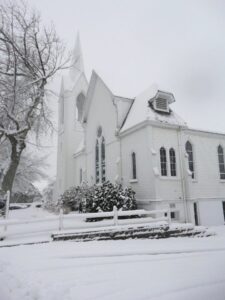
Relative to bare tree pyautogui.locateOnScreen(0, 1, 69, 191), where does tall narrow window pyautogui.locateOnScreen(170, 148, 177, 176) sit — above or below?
below

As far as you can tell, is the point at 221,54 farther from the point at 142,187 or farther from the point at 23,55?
the point at 23,55

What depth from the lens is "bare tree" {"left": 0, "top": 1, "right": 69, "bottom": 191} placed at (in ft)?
46.8

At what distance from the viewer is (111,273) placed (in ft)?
18.9

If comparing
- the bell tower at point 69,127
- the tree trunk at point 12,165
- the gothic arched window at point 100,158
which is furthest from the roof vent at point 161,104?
the bell tower at point 69,127

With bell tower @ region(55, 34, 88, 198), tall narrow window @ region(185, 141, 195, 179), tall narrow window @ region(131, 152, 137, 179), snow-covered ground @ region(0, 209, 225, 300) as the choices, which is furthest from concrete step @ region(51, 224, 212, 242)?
bell tower @ region(55, 34, 88, 198)

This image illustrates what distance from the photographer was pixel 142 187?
1608 cm

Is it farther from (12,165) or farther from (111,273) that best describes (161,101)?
(111,273)

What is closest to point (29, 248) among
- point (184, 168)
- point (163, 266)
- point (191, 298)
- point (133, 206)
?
point (163, 266)

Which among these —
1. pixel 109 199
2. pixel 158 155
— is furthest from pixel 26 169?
pixel 158 155

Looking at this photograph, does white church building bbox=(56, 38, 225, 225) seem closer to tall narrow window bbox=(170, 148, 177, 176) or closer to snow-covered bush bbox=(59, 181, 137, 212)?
tall narrow window bbox=(170, 148, 177, 176)

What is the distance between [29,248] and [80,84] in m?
27.5

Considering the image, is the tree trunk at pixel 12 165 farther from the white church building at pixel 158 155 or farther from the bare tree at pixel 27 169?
the bare tree at pixel 27 169

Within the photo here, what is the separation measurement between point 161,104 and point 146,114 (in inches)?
82.0

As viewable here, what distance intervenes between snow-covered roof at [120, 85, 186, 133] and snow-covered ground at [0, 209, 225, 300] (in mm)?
9708
